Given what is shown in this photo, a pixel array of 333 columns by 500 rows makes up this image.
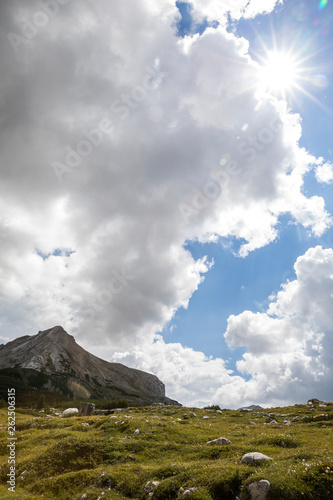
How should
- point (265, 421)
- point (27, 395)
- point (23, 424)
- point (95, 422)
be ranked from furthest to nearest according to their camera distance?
point (27, 395) → point (265, 421) → point (23, 424) → point (95, 422)

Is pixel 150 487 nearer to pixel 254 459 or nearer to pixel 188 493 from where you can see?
pixel 188 493

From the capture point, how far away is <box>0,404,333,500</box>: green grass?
13113 mm

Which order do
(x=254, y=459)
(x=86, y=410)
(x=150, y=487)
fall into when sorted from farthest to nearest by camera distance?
(x=86, y=410) < (x=254, y=459) < (x=150, y=487)

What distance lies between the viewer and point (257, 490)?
12.3 m

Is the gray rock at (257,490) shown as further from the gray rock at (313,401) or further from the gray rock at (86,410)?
the gray rock at (313,401)

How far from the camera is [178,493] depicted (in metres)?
14.4

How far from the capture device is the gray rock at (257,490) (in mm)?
12073

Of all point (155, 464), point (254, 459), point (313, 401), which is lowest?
point (155, 464)

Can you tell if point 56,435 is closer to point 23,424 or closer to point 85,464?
point 85,464

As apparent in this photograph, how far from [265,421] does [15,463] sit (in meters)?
35.2

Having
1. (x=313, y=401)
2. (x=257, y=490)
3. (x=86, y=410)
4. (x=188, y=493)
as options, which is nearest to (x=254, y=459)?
(x=257, y=490)

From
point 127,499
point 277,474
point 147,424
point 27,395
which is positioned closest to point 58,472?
point 127,499

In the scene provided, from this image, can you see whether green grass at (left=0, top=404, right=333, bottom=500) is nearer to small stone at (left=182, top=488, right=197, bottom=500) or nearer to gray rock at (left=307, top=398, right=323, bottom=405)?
small stone at (left=182, top=488, right=197, bottom=500)

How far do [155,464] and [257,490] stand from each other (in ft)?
32.6
